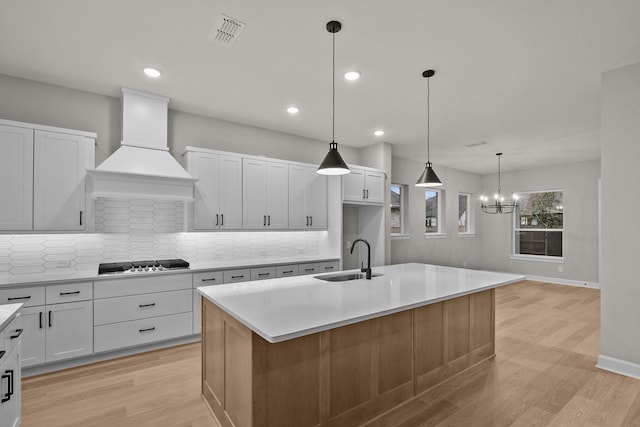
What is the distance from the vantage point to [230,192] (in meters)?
4.21

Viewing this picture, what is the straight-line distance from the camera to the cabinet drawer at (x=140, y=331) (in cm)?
323

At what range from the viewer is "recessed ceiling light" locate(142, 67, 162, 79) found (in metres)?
3.07

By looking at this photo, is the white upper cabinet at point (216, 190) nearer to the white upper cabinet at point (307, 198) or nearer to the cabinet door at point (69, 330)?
the white upper cabinet at point (307, 198)

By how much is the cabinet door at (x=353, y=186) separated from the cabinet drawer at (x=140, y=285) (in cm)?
258

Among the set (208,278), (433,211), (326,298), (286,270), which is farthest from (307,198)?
(433,211)

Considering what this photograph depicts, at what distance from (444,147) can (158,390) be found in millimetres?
5681

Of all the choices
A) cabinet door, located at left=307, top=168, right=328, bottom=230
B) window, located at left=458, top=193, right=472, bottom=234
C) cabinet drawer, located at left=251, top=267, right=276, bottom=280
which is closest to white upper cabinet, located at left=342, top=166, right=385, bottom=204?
cabinet door, located at left=307, top=168, right=328, bottom=230

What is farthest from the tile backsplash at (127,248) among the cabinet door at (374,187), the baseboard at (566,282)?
the baseboard at (566,282)

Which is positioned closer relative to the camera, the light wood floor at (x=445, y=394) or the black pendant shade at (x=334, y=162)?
the light wood floor at (x=445, y=394)

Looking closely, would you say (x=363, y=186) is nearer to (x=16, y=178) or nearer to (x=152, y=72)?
(x=152, y=72)

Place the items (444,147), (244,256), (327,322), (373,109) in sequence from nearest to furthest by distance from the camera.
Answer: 1. (327,322)
2. (373,109)
3. (244,256)
4. (444,147)

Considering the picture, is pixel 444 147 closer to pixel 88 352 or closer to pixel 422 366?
pixel 422 366

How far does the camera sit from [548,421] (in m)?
2.29

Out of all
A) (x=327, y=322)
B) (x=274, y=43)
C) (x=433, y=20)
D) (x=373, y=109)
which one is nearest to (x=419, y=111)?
(x=373, y=109)
